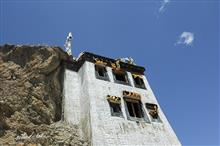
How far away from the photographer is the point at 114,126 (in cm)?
1869

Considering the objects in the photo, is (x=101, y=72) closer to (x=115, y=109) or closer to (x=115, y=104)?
(x=115, y=104)

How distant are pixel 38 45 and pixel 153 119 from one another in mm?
12115

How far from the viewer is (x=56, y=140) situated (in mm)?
16562

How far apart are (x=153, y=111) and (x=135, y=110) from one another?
167 cm

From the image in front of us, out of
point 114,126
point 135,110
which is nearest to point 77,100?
point 114,126

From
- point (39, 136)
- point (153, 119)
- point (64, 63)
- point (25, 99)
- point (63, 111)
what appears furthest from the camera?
point (64, 63)

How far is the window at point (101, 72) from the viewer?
22.8 m

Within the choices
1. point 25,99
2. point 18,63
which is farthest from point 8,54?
point 25,99

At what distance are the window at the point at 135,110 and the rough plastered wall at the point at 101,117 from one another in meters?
0.56

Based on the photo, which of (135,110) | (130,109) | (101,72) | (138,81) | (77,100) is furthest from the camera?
(138,81)

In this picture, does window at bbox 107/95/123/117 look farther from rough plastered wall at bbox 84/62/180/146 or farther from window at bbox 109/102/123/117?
rough plastered wall at bbox 84/62/180/146

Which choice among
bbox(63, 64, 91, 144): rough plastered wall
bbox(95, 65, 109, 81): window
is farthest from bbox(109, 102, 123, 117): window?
bbox(95, 65, 109, 81): window

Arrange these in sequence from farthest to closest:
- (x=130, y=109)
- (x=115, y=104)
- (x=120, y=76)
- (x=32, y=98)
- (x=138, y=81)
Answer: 1. (x=138, y=81)
2. (x=120, y=76)
3. (x=130, y=109)
4. (x=115, y=104)
5. (x=32, y=98)

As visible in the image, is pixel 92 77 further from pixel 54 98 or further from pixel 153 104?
pixel 153 104
